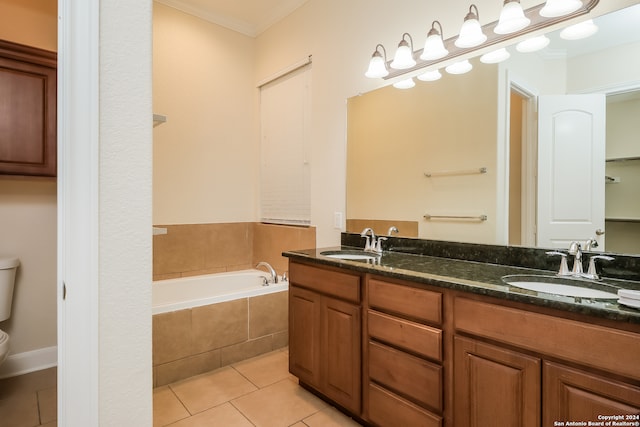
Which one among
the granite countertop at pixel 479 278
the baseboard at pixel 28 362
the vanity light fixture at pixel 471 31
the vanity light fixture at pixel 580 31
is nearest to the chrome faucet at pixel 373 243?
the granite countertop at pixel 479 278

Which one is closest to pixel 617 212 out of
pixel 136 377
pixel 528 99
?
pixel 528 99

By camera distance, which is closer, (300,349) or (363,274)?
(363,274)

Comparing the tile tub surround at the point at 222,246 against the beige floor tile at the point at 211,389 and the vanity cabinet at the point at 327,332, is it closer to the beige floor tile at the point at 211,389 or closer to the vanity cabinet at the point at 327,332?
the vanity cabinet at the point at 327,332

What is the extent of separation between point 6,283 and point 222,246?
5.22 ft

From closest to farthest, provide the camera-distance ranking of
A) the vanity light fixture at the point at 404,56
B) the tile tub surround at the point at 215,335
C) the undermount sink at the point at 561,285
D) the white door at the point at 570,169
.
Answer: the undermount sink at the point at 561,285 → the white door at the point at 570,169 → the vanity light fixture at the point at 404,56 → the tile tub surround at the point at 215,335

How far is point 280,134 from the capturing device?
3.32 meters

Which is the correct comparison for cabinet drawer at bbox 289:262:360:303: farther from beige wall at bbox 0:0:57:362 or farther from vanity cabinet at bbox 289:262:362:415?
beige wall at bbox 0:0:57:362

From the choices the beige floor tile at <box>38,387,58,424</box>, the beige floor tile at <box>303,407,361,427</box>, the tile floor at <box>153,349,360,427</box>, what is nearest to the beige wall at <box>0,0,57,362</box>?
the beige floor tile at <box>38,387,58,424</box>

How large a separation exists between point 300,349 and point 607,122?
75.9 inches

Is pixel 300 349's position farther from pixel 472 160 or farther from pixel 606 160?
pixel 606 160

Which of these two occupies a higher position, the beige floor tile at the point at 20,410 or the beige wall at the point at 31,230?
the beige wall at the point at 31,230

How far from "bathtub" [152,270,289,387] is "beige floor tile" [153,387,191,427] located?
10 centimetres

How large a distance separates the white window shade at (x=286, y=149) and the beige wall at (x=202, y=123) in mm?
168

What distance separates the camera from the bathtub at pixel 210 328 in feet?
7.18
